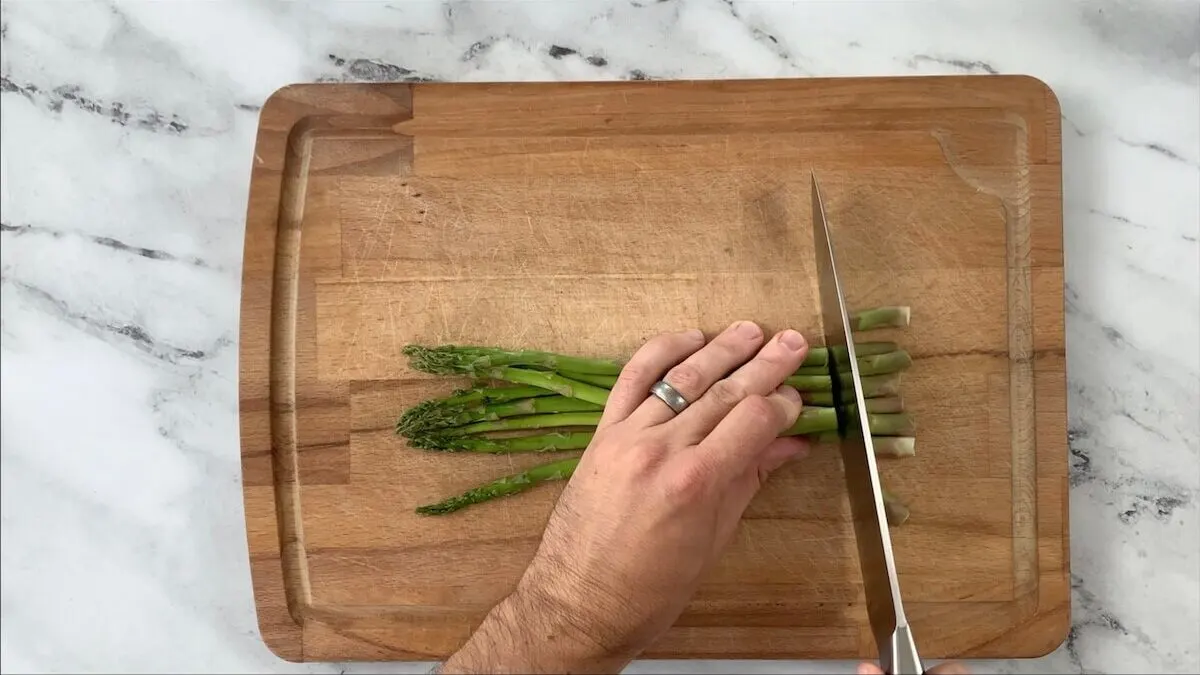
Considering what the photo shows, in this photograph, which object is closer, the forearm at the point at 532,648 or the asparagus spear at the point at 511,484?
the forearm at the point at 532,648

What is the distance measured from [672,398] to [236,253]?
1011mm

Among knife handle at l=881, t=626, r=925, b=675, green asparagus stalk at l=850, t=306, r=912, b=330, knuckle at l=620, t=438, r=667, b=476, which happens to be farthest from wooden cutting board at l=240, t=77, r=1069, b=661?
knife handle at l=881, t=626, r=925, b=675

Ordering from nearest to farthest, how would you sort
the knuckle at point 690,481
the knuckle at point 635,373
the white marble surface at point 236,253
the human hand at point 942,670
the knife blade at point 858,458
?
the human hand at point 942,670 → the knife blade at point 858,458 → the knuckle at point 690,481 → the knuckle at point 635,373 → the white marble surface at point 236,253

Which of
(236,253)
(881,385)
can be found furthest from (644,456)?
(236,253)

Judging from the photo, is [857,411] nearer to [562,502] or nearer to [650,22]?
[562,502]

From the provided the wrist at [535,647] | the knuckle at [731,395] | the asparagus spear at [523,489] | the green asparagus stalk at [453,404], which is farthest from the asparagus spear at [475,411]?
the wrist at [535,647]

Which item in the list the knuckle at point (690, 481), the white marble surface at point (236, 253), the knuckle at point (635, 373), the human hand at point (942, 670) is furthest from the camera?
the white marble surface at point (236, 253)

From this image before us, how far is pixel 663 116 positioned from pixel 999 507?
3.40 ft

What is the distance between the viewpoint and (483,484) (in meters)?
1.89

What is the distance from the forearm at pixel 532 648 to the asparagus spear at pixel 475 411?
38cm

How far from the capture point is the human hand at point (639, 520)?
5.48 ft

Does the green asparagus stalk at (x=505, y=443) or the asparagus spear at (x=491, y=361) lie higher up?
the asparagus spear at (x=491, y=361)

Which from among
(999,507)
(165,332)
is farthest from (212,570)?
(999,507)

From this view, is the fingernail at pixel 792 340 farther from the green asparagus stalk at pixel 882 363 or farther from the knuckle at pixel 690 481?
the knuckle at pixel 690 481
